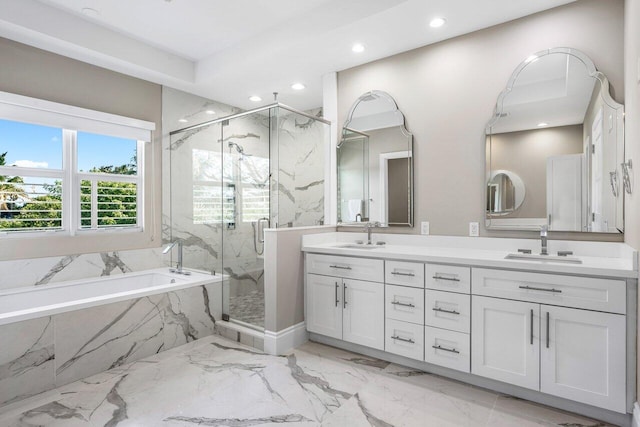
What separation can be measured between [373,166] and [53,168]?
9.83ft

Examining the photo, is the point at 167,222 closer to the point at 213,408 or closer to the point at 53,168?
the point at 53,168

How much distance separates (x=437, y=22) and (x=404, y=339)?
94.1 inches

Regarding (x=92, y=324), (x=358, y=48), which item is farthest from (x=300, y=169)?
(x=92, y=324)

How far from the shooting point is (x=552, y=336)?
1.93 m

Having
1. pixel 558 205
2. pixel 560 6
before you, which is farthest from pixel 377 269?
pixel 560 6

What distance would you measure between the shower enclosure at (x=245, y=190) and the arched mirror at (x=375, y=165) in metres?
0.27

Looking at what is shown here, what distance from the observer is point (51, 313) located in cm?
229

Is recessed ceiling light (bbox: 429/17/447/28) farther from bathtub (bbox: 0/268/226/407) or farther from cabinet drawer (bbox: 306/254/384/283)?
bathtub (bbox: 0/268/226/407)

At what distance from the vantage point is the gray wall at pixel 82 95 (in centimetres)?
289

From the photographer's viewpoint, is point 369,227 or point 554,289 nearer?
point 554,289

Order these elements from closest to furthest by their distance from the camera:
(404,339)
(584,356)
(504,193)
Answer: (584,356) → (404,339) → (504,193)

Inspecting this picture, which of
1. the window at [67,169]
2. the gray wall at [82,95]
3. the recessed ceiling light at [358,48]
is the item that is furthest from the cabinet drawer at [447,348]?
the window at [67,169]

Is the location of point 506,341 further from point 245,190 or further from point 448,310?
point 245,190

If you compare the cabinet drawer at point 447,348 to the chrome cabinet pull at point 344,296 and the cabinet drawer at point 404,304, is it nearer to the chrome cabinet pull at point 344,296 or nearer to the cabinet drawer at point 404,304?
the cabinet drawer at point 404,304
